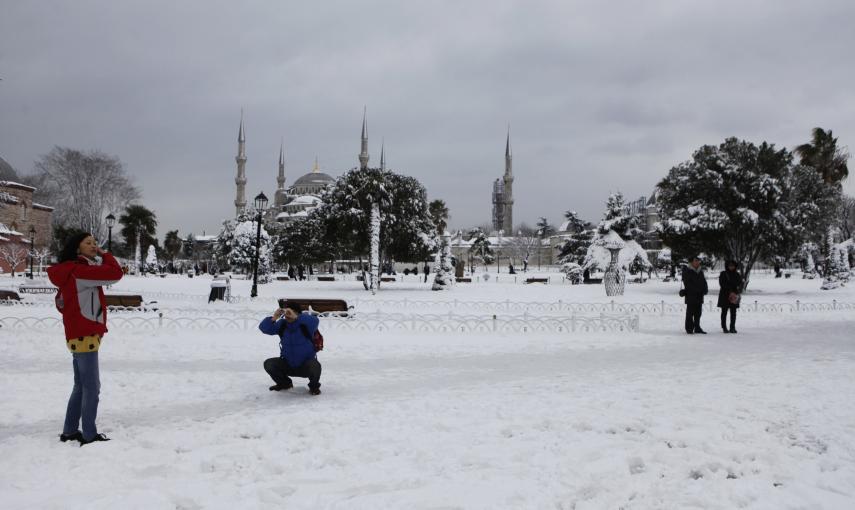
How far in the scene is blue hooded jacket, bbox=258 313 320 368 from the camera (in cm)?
565

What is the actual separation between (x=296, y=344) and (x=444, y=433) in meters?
2.05

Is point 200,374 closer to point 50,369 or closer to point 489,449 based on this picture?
point 50,369

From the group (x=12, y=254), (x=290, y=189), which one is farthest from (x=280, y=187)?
(x=12, y=254)

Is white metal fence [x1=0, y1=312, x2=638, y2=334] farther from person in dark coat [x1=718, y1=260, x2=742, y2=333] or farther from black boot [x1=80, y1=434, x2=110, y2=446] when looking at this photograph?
black boot [x1=80, y1=434, x2=110, y2=446]

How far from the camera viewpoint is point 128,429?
441 cm

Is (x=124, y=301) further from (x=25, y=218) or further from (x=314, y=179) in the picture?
(x=314, y=179)

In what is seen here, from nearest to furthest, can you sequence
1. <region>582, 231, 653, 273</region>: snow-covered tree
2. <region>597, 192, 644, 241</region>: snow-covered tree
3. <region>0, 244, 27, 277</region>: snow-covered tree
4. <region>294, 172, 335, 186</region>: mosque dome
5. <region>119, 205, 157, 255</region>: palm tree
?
<region>582, 231, 653, 273</region>: snow-covered tree → <region>597, 192, 644, 241</region>: snow-covered tree → <region>0, 244, 27, 277</region>: snow-covered tree → <region>119, 205, 157, 255</region>: palm tree → <region>294, 172, 335, 186</region>: mosque dome

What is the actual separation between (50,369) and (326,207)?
22.9m

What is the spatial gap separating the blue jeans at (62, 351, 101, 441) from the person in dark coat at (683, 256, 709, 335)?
10.2 m

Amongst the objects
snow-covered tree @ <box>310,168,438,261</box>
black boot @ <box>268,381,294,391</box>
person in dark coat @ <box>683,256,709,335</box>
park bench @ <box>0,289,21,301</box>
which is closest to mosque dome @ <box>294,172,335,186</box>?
snow-covered tree @ <box>310,168,438,261</box>

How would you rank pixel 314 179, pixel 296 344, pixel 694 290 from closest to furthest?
pixel 296 344, pixel 694 290, pixel 314 179

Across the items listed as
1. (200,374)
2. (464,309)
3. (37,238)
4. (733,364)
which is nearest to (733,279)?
(733,364)

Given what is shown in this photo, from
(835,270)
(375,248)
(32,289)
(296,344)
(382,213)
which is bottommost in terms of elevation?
(32,289)

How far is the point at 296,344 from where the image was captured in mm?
5648
